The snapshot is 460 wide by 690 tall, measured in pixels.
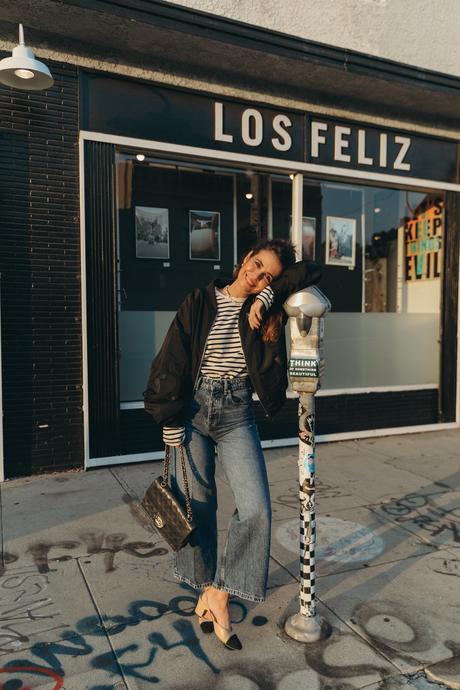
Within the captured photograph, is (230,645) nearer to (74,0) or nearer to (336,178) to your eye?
(74,0)

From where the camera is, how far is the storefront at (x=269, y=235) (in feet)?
17.0

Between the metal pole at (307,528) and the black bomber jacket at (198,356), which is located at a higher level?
the black bomber jacket at (198,356)

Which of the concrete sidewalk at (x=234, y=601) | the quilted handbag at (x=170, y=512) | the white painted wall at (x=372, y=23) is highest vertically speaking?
the white painted wall at (x=372, y=23)

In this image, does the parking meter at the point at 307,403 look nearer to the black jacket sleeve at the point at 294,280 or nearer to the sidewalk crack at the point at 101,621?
the black jacket sleeve at the point at 294,280

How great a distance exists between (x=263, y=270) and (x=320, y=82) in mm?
4254

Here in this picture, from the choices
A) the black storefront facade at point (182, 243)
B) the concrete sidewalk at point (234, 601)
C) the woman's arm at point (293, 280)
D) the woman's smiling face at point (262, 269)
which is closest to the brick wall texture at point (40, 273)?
the black storefront facade at point (182, 243)

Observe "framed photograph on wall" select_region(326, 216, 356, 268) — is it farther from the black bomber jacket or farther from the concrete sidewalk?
the black bomber jacket

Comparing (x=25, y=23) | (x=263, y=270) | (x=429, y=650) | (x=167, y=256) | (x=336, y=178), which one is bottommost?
(x=429, y=650)

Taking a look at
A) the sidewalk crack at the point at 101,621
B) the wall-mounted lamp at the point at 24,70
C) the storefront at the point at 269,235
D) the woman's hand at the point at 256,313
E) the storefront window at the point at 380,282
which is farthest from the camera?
the storefront window at the point at 380,282

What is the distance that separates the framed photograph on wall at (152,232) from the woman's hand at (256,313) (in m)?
3.68

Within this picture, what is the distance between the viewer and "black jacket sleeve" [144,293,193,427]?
245 cm

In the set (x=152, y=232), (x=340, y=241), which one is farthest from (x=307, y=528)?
(x=340, y=241)

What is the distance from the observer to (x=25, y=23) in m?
4.64

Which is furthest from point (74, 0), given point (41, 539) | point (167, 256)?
point (41, 539)
